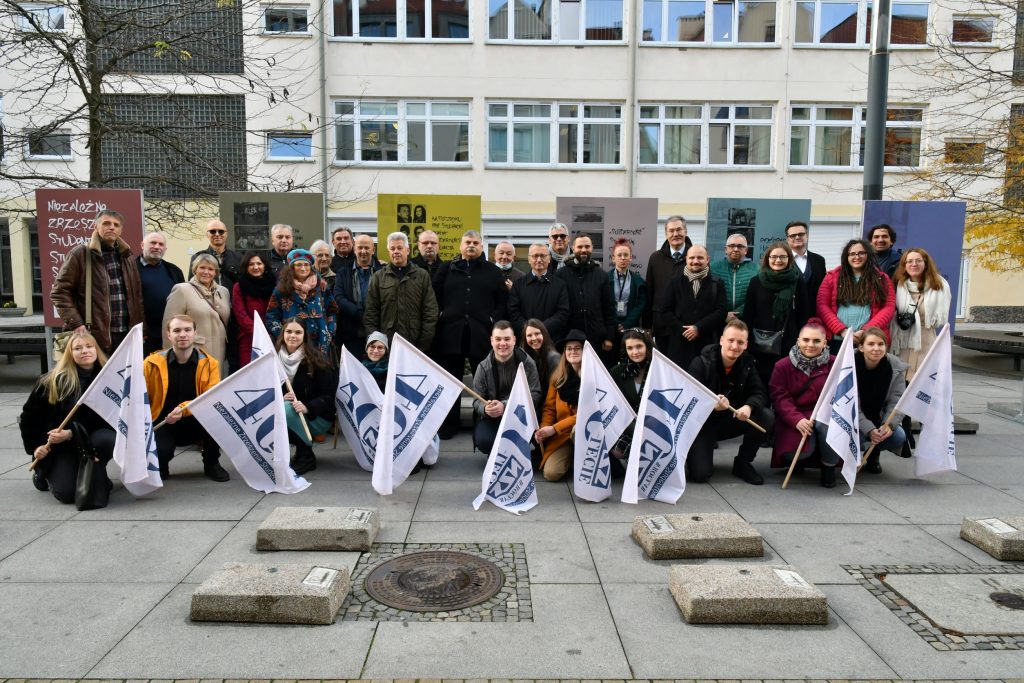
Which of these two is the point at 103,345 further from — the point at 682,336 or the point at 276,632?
the point at 682,336

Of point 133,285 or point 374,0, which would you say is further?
point 374,0

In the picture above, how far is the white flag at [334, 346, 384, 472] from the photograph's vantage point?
6.70 meters

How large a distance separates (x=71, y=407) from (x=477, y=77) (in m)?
18.2

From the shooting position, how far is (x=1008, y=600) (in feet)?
13.5

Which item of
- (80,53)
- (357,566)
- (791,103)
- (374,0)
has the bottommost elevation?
(357,566)

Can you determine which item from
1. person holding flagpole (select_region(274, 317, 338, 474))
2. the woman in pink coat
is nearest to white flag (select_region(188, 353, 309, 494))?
person holding flagpole (select_region(274, 317, 338, 474))

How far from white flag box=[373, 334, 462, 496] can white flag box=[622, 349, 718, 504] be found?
148 centimetres

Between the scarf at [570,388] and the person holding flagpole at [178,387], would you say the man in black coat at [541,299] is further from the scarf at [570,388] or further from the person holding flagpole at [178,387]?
the person holding flagpole at [178,387]

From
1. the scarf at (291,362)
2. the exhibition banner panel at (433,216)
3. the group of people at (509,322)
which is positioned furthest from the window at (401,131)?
the scarf at (291,362)

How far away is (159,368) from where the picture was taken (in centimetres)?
617

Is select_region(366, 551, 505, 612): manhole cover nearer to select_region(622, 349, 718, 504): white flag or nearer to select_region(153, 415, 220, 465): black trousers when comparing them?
select_region(622, 349, 718, 504): white flag

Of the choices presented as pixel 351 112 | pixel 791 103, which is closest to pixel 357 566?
pixel 351 112

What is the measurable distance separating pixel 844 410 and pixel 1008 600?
2.15m

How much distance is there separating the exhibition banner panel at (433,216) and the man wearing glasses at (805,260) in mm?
3974
